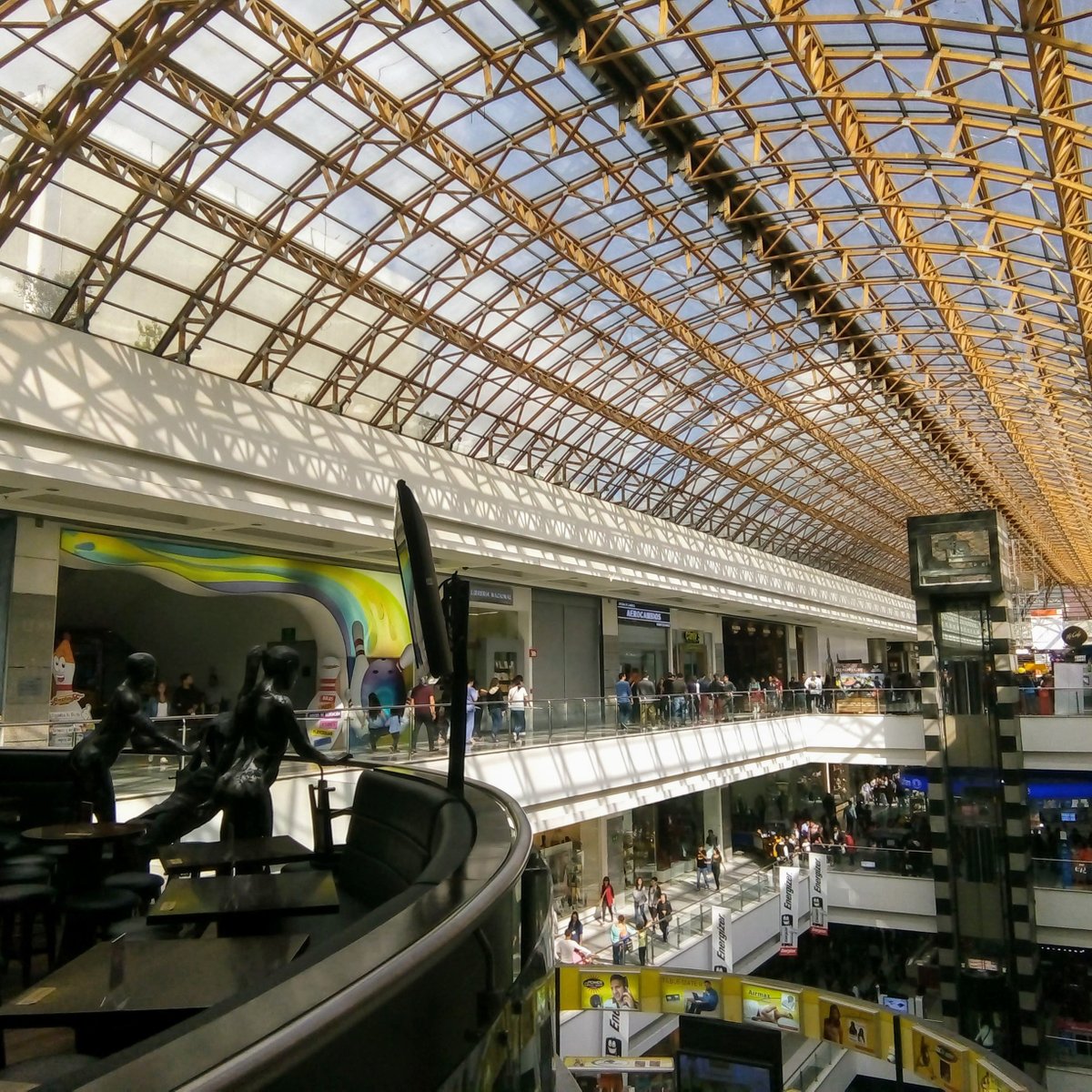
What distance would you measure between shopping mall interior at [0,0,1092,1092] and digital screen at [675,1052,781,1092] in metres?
0.05

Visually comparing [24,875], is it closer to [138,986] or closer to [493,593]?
[138,986]

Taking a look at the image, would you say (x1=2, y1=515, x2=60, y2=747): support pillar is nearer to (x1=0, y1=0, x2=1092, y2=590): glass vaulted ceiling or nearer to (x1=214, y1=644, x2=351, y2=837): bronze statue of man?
(x1=0, y1=0, x2=1092, y2=590): glass vaulted ceiling

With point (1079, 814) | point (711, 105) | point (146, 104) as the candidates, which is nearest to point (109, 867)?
point (146, 104)

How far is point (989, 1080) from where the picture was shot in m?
10.7

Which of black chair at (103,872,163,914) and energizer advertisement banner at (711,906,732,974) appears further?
energizer advertisement banner at (711,906,732,974)

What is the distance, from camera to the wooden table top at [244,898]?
2820mm

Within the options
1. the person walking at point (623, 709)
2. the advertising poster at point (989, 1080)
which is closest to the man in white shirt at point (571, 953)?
the person walking at point (623, 709)

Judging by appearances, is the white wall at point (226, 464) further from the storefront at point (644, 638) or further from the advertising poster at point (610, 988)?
the advertising poster at point (610, 988)

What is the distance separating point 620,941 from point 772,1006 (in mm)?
9075

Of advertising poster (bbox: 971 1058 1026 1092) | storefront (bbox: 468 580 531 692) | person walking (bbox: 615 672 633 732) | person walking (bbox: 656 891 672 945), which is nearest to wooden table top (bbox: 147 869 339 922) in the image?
advertising poster (bbox: 971 1058 1026 1092)

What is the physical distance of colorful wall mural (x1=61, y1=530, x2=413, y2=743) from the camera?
849 inches

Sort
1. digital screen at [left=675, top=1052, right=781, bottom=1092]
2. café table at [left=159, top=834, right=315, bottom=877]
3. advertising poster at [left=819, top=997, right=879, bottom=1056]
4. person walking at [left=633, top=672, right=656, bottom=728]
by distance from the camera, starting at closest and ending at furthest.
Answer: café table at [left=159, top=834, right=315, bottom=877]
digital screen at [left=675, top=1052, right=781, bottom=1092]
advertising poster at [left=819, top=997, right=879, bottom=1056]
person walking at [left=633, top=672, right=656, bottom=728]

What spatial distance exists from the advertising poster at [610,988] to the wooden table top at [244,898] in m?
12.9

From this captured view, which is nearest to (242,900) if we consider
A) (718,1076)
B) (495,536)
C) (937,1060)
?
(718,1076)
